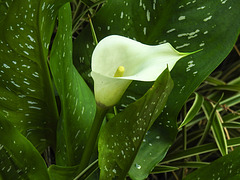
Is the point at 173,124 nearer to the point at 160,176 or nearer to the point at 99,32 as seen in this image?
the point at 99,32

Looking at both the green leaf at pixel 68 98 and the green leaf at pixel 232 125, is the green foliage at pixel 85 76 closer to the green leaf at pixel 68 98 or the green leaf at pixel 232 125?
the green leaf at pixel 68 98

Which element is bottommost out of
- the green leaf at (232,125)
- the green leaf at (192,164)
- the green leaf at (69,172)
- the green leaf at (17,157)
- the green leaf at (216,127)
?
the green leaf at (192,164)

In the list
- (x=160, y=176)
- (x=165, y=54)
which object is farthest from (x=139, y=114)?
(x=160, y=176)

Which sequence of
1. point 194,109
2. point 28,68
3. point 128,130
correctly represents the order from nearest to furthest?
point 128,130, point 28,68, point 194,109

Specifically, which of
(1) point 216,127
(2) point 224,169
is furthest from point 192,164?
(2) point 224,169

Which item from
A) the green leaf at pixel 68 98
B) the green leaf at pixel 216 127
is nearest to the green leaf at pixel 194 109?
the green leaf at pixel 216 127

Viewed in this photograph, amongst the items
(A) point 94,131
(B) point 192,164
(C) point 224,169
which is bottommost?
(B) point 192,164

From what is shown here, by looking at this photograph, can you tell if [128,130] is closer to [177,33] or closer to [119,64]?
[119,64]
